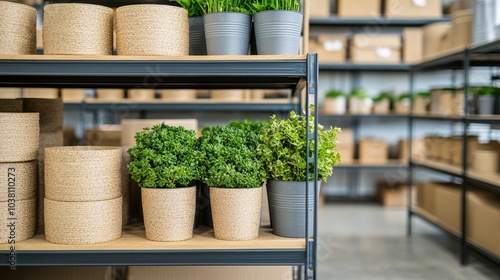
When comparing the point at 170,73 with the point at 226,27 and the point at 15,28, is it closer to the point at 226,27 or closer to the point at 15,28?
the point at 226,27

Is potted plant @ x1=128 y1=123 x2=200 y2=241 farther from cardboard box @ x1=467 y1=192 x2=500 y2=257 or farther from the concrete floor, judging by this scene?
cardboard box @ x1=467 y1=192 x2=500 y2=257

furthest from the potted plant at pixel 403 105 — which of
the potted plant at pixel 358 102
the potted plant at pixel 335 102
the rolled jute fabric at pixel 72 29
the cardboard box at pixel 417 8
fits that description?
the rolled jute fabric at pixel 72 29

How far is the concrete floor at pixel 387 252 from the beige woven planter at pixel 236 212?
1.49 m

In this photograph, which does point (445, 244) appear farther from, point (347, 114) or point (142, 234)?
point (142, 234)

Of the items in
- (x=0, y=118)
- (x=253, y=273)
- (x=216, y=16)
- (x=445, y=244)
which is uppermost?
(x=216, y=16)

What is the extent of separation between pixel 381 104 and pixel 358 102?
292 millimetres

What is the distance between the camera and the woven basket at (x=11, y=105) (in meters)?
2.14

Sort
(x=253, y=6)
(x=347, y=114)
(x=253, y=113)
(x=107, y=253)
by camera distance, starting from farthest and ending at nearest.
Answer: (x=253, y=113) → (x=347, y=114) → (x=253, y=6) → (x=107, y=253)

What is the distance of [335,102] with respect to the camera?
19.3 ft

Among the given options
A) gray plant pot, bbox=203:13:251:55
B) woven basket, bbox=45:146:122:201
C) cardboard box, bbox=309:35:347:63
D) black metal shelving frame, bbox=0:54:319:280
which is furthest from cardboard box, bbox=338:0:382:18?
woven basket, bbox=45:146:122:201

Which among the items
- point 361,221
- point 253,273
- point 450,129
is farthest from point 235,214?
point 450,129

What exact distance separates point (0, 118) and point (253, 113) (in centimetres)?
459

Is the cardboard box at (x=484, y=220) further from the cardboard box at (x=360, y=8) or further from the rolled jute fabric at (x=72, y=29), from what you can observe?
the cardboard box at (x=360, y=8)

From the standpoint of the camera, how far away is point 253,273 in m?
2.35
